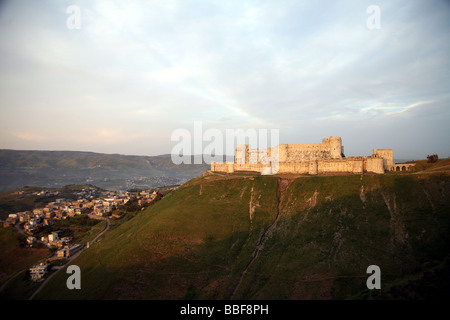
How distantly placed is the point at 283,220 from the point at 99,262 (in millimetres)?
33875

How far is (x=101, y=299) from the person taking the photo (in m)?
35.5

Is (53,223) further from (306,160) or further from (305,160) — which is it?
(306,160)

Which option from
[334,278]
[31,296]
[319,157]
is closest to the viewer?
[334,278]

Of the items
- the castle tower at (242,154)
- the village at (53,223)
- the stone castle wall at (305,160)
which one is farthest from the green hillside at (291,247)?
the castle tower at (242,154)

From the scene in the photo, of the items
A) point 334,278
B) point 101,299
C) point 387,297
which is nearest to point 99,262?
point 101,299

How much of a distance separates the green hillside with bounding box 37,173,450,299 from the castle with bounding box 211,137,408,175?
8.10 metres

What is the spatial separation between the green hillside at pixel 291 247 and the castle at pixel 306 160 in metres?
8.10

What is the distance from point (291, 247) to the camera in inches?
1503

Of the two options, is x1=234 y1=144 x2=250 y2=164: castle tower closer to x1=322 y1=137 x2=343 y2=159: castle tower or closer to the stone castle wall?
the stone castle wall

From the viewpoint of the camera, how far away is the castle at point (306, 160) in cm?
5634

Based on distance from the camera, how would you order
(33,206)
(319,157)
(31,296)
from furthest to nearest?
(33,206)
(319,157)
(31,296)

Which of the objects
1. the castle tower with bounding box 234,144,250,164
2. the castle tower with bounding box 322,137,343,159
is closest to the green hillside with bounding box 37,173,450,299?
the castle tower with bounding box 322,137,343,159
